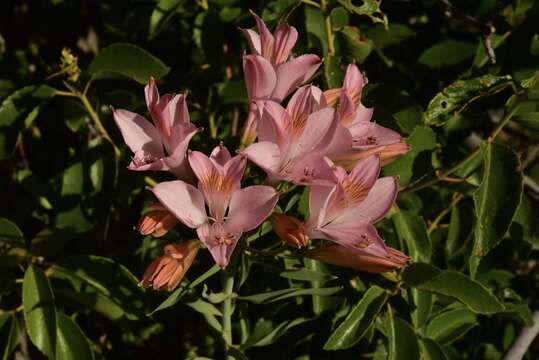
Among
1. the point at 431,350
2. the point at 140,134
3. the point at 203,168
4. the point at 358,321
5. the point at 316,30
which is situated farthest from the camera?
the point at 316,30

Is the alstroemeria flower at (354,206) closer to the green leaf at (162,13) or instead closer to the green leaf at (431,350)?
the green leaf at (431,350)

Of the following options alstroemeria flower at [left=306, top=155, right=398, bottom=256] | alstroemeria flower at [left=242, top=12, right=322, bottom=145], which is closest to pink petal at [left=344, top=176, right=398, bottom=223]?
alstroemeria flower at [left=306, top=155, right=398, bottom=256]

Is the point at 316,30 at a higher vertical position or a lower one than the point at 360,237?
higher

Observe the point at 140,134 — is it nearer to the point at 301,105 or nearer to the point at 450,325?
the point at 301,105

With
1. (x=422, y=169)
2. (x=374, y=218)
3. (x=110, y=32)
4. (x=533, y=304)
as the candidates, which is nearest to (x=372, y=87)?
(x=422, y=169)

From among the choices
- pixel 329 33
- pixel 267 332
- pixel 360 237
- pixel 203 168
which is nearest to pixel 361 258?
pixel 360 237

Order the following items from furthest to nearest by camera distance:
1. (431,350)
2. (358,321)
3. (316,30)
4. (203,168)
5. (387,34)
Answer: (387,34) < (316,30) < (431,350) < (358,321) < (203,168)

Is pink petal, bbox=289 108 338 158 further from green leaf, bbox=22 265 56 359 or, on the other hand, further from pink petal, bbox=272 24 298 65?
green leaf, bbox=22 265 56 359
